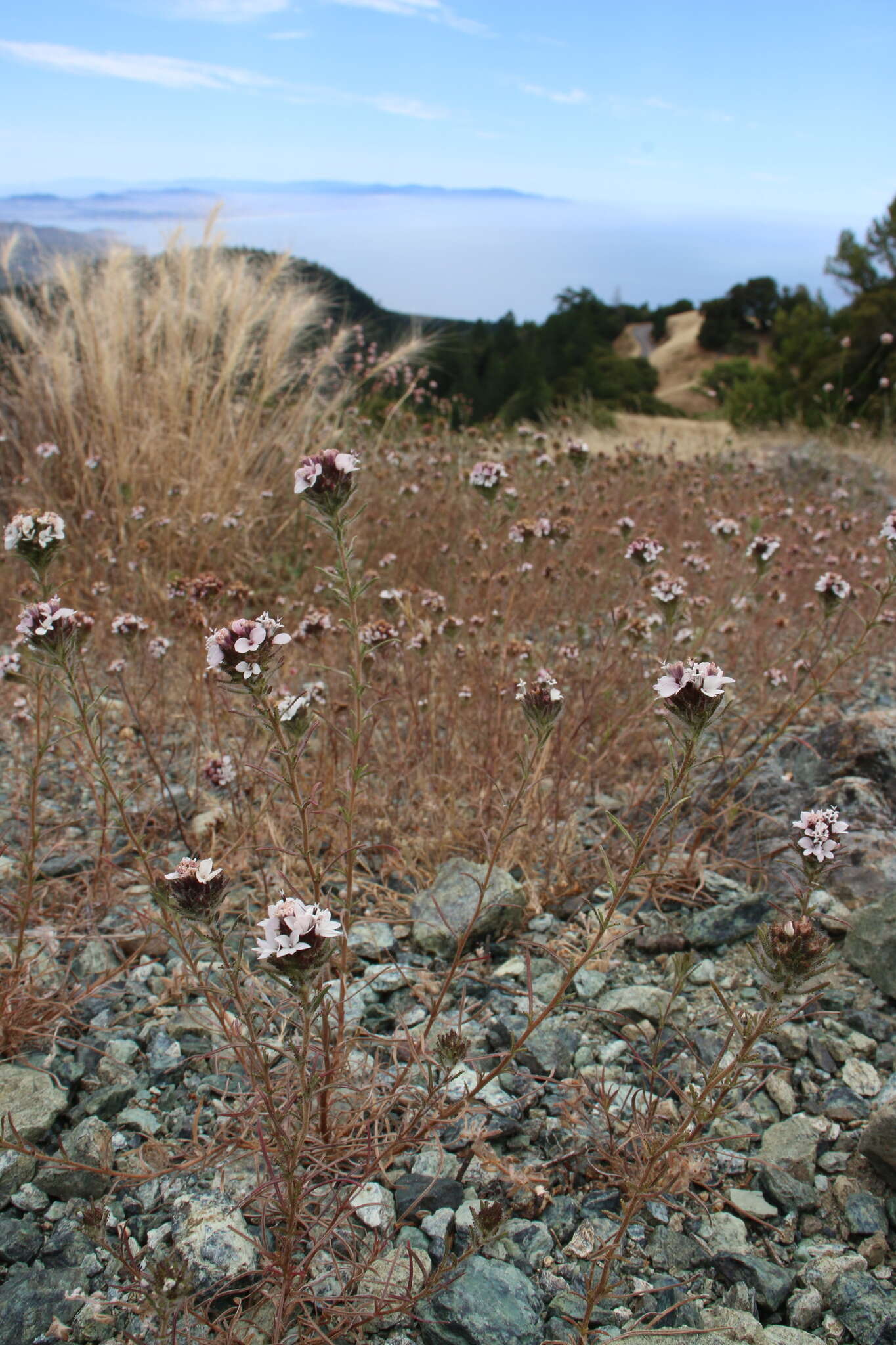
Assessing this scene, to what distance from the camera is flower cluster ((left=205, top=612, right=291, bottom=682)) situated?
5.27 feet

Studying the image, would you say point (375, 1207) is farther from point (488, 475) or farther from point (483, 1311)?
point (488, 475)

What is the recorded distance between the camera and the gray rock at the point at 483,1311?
1.60 m

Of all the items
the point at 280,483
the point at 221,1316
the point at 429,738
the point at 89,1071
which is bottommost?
the point at 89,1071

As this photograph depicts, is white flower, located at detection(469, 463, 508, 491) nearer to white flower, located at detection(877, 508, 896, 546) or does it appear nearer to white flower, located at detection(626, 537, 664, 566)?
white flower, located at detection(626, 537, 664, 566)

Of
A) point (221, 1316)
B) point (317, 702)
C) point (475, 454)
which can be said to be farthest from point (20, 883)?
point (475, 454)

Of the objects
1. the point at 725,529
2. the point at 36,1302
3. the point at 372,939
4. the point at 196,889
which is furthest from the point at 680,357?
the point at 36,1302

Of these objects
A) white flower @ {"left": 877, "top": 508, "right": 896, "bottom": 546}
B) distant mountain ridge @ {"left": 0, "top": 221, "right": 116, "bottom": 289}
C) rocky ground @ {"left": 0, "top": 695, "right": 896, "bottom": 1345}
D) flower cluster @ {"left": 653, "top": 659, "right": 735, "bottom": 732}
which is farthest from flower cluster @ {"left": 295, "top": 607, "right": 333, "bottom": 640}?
distant mountain ridge @ {"left": 0, "top": 221, "right": 116, "bottom": 289}

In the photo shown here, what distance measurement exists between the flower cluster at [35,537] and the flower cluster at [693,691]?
157 cm

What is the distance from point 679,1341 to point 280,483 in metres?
6.57

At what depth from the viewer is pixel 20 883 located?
2908 mm

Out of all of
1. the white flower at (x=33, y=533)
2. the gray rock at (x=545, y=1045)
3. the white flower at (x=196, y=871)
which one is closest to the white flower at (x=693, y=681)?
the white flower at (x=196, y=871)

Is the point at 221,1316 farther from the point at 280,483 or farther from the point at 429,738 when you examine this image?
the point at 280,483

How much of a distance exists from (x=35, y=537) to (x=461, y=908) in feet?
5.77

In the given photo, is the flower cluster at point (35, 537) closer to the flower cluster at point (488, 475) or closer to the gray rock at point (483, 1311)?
the flower cluster at point (488, 475)
